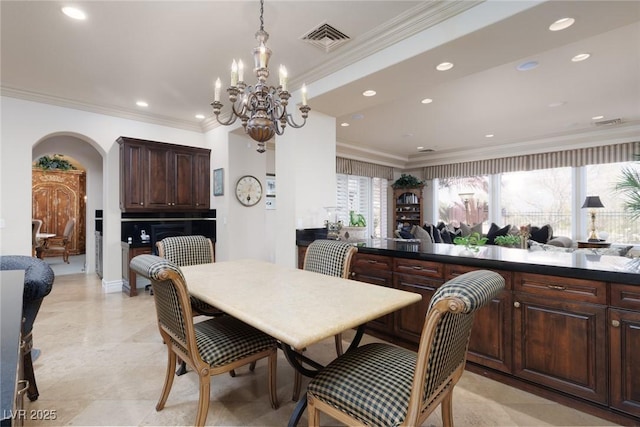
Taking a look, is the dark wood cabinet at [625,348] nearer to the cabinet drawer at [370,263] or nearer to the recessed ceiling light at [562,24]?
the cabinet drawer at [370,263]

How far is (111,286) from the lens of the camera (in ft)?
14.9

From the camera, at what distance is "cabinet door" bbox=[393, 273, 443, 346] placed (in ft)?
8.05

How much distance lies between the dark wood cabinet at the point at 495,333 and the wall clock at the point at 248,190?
363cm

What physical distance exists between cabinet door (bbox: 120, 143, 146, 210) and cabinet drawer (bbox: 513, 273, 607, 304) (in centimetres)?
465

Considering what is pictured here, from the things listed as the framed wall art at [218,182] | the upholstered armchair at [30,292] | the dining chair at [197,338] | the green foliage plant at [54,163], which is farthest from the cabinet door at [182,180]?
the green foliage plant at [54,163]

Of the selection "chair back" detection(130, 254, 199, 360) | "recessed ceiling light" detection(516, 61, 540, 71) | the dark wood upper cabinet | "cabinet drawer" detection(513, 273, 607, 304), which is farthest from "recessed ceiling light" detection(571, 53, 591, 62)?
the dark wood upper cabinet

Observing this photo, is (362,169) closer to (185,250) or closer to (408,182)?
(408,182)

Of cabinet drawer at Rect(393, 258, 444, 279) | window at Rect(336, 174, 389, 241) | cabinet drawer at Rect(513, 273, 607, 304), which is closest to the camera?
cabinet drawer at Rect(513, 273, 607, 304)

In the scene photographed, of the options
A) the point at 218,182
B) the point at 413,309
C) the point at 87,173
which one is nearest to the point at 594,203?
the point at 413,309

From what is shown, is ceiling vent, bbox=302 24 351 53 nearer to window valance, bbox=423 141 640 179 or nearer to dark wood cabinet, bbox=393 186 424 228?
window valance, bbox=423 141 640 179

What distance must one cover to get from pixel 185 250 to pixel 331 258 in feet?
4.57

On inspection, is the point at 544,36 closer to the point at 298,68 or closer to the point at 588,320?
the point at 588,320

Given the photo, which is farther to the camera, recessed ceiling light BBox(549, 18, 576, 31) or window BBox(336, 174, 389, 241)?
window BBox(336, 174, 389, 241)

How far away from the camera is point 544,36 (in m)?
2.09
